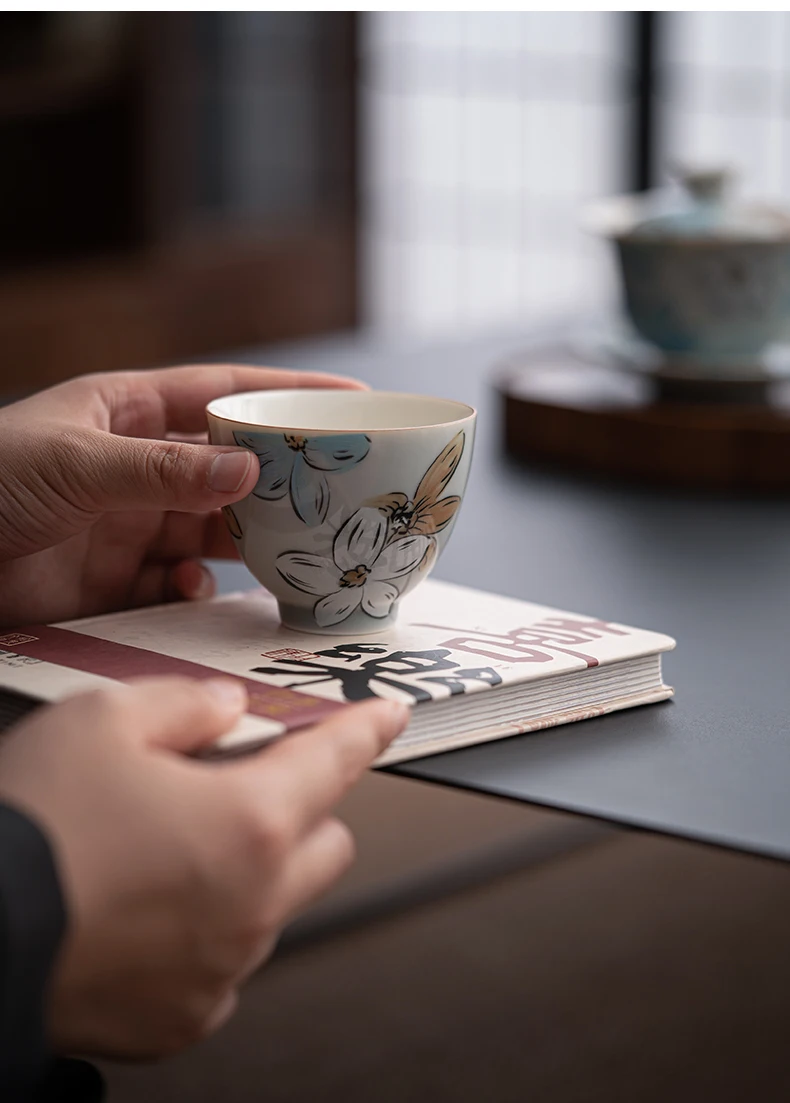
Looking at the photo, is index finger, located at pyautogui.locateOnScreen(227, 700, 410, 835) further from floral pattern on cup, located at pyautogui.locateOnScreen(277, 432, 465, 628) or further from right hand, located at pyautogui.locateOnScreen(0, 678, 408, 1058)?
floral pattern on cup, located at pyautogui.locateOnScreen(277, 432, 465, 628)

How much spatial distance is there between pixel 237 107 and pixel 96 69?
1.81 ft

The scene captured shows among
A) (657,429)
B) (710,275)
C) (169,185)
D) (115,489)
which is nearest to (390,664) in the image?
(115,489)

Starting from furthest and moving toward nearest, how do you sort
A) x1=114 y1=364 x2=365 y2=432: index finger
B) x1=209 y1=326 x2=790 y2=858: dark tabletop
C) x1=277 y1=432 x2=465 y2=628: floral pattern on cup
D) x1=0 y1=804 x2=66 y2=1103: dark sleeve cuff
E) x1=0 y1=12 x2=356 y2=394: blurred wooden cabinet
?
x1=0 y1=12 x2=356 y2=394: blurred wooden cabinet, x1=114 y1=364 x2=365 y2=432: index finger, x1=277 y1=432 x2=465 y2=628: floral pattern on cup, x1=209 y1=326 x2=790 y2=858: dark tabletop, x1=0 y1=804 x2=66 y2=1103: dark sleeve cuff

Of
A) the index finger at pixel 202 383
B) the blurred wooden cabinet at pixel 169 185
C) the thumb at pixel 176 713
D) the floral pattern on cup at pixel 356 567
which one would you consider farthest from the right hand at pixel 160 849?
the blurred wooden cabinet at pixel 169 185

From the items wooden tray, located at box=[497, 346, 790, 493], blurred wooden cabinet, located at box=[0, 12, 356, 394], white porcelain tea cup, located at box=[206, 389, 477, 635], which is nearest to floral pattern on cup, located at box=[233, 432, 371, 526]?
white porcelain tea cup, located at box=[206, 389, 477, 635]

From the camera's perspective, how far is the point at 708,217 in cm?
128

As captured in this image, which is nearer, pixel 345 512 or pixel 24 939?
pixel 24 939

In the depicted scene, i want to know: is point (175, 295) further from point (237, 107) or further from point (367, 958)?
point (367, 958)

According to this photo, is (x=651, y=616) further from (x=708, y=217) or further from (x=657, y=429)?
(x=708, y=217)

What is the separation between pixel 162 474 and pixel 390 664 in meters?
0.14

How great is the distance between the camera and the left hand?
0.68 m

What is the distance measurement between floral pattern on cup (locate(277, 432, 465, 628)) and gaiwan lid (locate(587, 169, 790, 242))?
67 cm

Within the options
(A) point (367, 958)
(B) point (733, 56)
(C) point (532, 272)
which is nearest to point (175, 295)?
(C) point (532, 272)

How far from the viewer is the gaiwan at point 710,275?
1259mm
